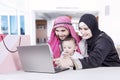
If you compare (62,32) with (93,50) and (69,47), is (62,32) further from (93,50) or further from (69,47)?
(93,50)

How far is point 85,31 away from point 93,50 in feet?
0.51

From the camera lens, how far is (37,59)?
0.80m

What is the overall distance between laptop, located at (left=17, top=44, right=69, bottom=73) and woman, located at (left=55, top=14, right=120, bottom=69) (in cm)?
7

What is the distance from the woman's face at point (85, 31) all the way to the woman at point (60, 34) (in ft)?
0.13

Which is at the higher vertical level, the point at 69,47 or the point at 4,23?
the point at 4,23

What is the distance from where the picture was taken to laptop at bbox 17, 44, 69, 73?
0.76m

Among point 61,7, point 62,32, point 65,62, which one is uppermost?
point 61,7

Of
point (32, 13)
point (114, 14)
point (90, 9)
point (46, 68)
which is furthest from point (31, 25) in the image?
point (46, 68)

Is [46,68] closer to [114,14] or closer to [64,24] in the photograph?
[64,24]

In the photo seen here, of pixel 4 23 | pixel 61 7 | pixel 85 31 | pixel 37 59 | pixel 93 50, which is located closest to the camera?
pixel 37 59

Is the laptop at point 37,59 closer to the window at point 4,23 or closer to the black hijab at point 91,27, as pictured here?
the black hijab at point 91,27

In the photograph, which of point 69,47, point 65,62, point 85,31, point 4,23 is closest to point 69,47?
point 69,47

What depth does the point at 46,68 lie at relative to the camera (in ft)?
2.58

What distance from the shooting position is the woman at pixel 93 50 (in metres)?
0.85
